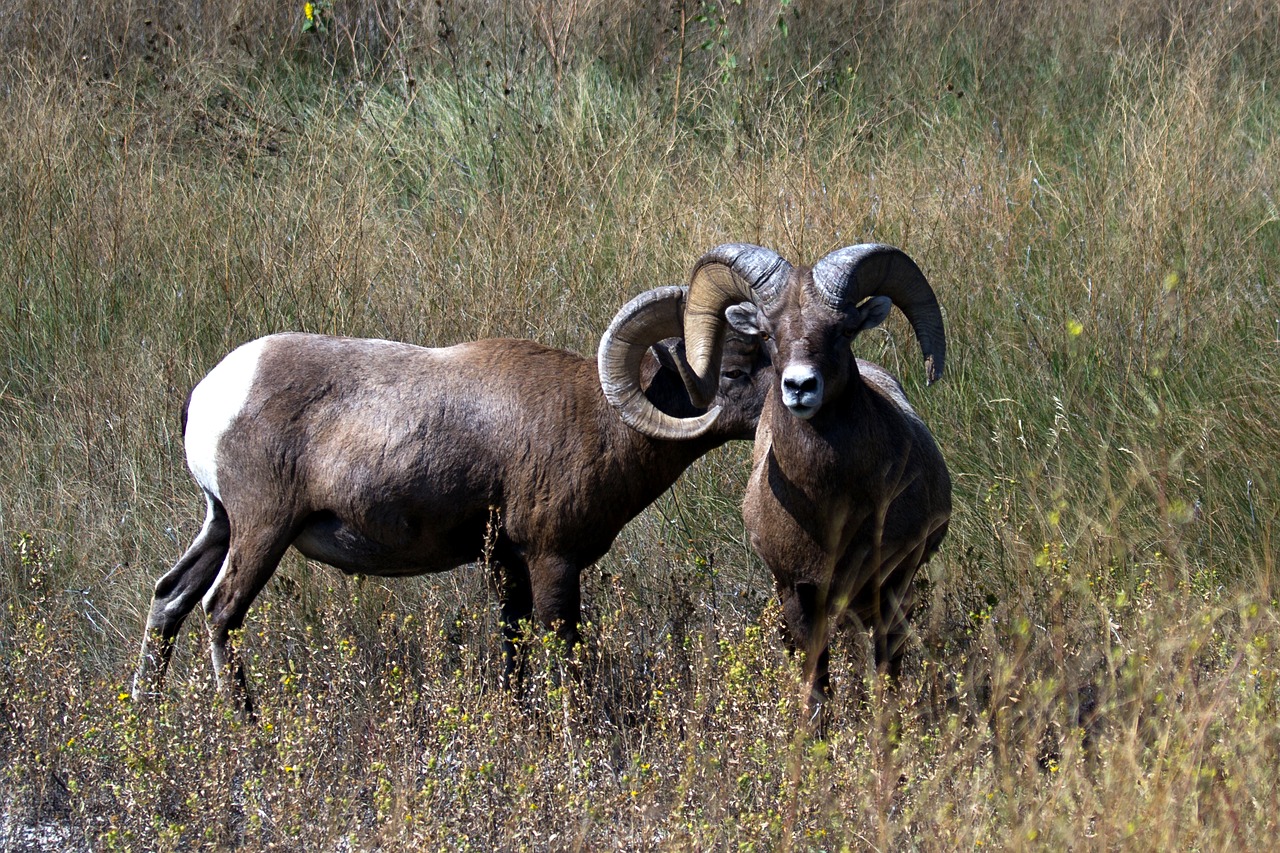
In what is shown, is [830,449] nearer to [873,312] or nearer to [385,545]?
[873,312]

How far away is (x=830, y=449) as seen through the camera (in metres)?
4.64

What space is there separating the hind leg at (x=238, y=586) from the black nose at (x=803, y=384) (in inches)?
76.8

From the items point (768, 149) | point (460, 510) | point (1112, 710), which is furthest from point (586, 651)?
→ point (768, 149)

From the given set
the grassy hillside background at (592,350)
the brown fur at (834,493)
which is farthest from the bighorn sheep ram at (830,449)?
the grassy hillside background at (592,350)

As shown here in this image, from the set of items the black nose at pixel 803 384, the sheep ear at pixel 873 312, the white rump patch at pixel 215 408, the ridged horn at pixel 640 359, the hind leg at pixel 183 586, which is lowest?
the hind leg at pixel 183 586

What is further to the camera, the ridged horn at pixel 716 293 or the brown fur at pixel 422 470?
the brown fur at pixel 422 470

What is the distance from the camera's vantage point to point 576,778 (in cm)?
437

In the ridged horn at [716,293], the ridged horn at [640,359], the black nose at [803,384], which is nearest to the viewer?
the black nose at [803,384]


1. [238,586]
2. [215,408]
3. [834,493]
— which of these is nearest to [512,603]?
[238,586]

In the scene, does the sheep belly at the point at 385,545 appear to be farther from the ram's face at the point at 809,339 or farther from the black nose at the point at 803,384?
the black nose at the point at 803,384

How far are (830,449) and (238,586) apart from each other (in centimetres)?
217

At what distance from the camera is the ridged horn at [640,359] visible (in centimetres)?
508

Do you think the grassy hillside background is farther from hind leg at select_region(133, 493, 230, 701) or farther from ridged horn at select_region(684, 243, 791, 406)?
ridged horn at select_region(684, 243, 791, 406)

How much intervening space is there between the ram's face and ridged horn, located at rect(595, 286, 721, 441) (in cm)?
49
